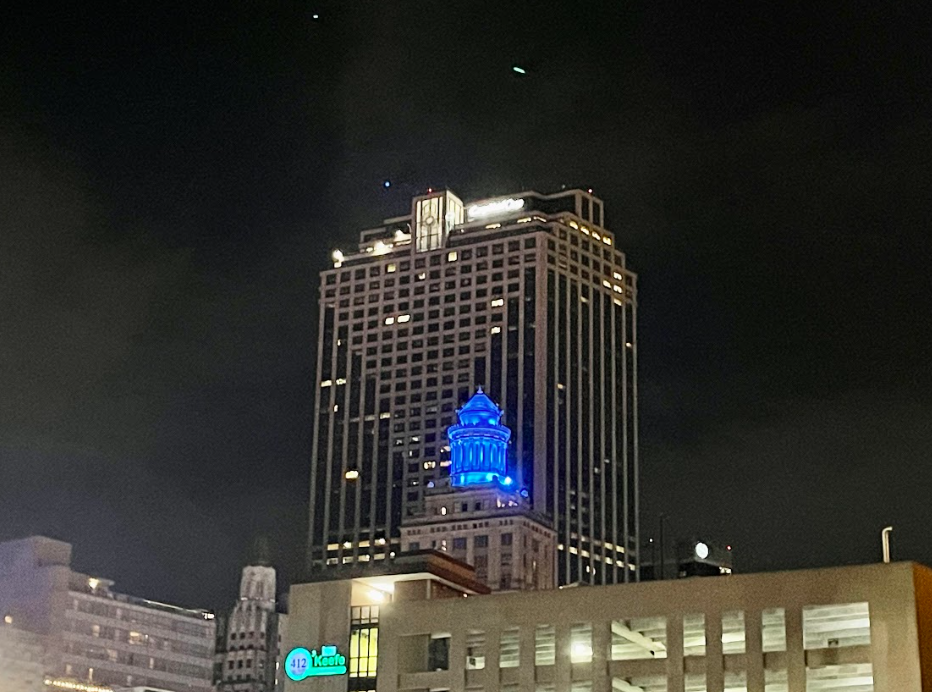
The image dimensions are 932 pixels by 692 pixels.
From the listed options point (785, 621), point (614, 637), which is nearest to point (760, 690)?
point (785, 621)

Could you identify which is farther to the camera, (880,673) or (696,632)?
(696,632)

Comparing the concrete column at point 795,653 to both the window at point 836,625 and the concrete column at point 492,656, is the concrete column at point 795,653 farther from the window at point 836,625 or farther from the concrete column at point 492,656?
the concrete column at point 492,656

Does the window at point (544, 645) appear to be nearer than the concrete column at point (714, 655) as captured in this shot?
No

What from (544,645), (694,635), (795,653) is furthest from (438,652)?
(795,653)

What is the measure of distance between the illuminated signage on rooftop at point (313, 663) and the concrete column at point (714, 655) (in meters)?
30.2

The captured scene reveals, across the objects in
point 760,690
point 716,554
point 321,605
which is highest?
point 716,554

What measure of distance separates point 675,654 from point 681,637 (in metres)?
1.07

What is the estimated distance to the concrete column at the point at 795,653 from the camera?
94125mm

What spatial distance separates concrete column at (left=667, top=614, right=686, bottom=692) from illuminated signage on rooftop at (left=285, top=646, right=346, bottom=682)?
27846 millimetres

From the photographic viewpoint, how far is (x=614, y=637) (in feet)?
335

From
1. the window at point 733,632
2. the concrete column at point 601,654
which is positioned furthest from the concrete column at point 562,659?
the window at point 733,632

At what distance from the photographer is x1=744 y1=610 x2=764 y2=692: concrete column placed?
95.6 meters

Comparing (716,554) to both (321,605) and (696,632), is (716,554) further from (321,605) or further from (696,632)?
Answer: (696,632)

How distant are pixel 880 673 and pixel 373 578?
43332 mm
